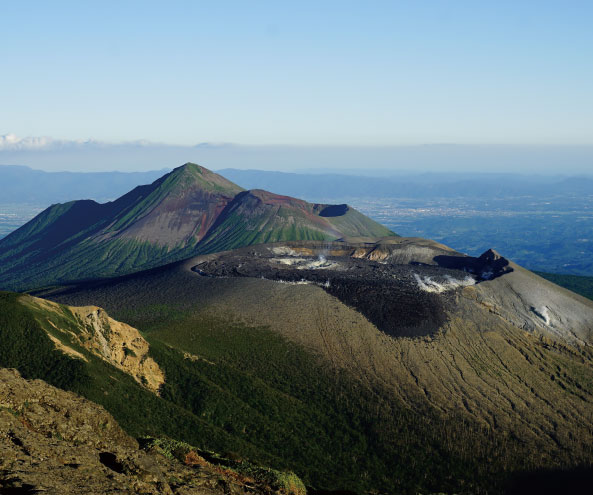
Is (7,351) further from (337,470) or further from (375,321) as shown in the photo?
(375,321)

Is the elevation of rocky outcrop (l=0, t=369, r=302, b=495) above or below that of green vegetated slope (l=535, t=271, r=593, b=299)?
above

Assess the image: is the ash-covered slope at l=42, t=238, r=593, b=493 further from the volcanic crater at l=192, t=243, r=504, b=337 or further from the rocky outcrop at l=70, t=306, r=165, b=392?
the rocky outcrop at l=70, t=306, r=165, b=392

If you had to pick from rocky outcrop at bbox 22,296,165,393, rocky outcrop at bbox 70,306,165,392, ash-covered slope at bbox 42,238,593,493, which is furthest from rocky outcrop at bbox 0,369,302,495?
ash-covered slope at bbox 42,238,593,493

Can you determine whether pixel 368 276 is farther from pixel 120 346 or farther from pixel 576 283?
pixel 576 283

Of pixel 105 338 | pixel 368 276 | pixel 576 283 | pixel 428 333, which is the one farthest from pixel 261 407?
pixel 576 283

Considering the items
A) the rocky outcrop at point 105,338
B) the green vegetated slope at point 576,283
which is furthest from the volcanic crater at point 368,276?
the green vegetated slope at point 576,283

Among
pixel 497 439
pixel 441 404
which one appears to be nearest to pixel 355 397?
pixel 441 404
